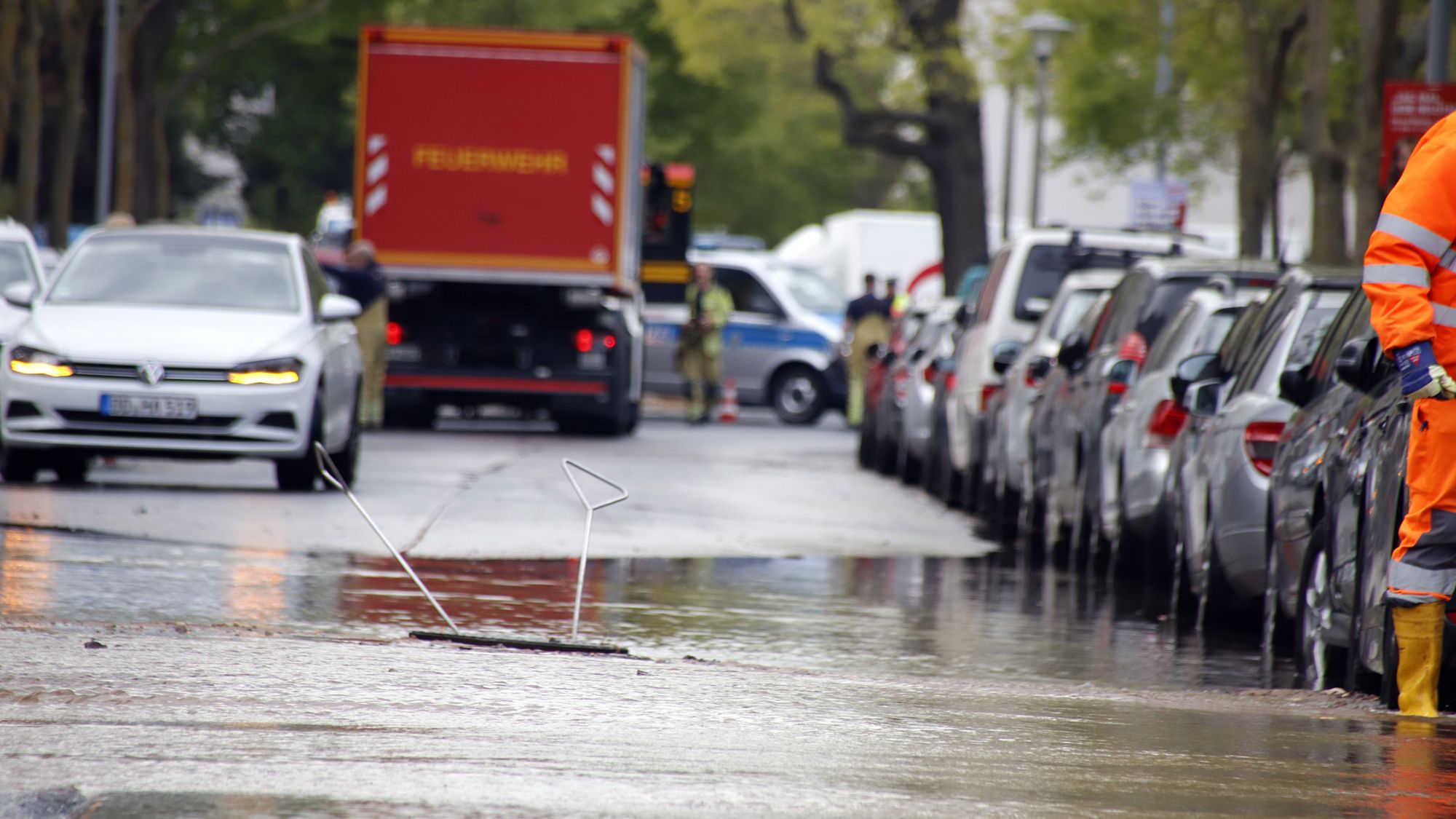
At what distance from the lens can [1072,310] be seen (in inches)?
618

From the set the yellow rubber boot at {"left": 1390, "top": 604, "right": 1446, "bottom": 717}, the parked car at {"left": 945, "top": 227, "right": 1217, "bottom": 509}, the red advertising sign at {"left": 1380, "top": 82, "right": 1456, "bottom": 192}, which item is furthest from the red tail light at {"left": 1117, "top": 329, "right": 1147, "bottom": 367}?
the yellow rubber boot at {"left": 1390, "top": 604, "right": 1446, "bottom": 717}

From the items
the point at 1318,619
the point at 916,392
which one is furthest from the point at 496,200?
the point at 1318,619

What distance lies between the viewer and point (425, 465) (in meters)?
19.2

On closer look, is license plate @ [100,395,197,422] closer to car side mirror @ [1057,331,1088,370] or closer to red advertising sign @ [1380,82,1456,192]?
car side mirror @ [1057,331,1088,370]

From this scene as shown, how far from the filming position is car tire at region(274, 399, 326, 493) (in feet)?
49.8

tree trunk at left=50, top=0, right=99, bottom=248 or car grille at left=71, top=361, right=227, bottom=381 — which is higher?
tree trunk at left=50, top=0, right=99, bottom=248

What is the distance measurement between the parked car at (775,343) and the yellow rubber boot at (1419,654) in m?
25.5

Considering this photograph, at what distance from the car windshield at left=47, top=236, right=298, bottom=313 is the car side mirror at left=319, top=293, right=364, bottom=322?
0.18 metres

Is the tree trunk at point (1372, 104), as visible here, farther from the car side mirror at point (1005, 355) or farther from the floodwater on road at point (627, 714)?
the floodwater on road at point (627, 714)

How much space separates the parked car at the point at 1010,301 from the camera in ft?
56.4

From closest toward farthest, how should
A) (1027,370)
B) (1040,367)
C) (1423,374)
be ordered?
(1423,374)
(1040,367)
(1027,370)

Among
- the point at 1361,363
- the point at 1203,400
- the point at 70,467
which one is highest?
the point at 1361,363

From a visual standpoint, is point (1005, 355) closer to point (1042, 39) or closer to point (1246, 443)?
point (1246, 443)

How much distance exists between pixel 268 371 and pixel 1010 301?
17.0ft
